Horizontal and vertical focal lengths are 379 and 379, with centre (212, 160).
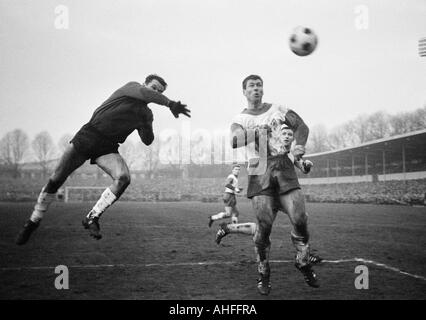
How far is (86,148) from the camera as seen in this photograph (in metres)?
4.73

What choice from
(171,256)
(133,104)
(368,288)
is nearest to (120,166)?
(133,104)

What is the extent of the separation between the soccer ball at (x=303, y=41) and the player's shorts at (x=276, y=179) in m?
1.71

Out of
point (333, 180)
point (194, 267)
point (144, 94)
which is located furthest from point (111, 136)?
point (333, 180)

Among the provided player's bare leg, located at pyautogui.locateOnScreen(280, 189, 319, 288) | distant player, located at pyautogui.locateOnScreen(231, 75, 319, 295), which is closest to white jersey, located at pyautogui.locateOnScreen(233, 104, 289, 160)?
distant player, located at pyautogui.locateOnScreen(231, 75, 319, 295)

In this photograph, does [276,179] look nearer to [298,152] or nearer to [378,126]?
[298,152]

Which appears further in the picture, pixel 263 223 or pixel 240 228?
pixel 240 228

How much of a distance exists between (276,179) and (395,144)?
102ft

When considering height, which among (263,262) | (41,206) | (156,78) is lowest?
(263,262)

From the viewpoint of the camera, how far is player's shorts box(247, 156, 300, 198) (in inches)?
175

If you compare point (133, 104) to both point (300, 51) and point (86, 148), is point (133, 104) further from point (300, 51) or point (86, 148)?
point (300, 51)

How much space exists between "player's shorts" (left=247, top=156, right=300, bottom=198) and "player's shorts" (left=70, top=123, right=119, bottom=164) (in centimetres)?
194

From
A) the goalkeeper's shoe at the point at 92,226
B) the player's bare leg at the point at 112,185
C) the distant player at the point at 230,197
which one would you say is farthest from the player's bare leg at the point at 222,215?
the goalkeeper's shoe at the point at 92,226

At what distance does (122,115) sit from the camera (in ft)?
15.4

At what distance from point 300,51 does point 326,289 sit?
3.17 metres
